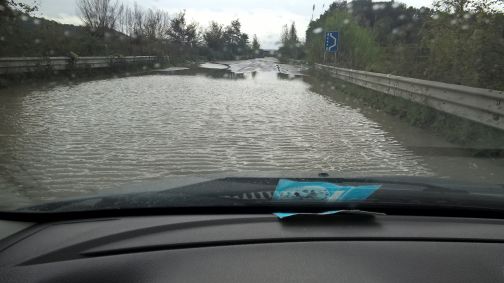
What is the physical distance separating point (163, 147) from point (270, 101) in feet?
25.7

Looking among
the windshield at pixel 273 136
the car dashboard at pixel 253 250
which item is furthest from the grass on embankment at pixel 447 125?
the car dashboard at pixel 253 250

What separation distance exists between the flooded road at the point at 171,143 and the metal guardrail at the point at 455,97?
2.75 ft

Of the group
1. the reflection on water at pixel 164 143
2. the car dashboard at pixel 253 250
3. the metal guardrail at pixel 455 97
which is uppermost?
the car dashboard at pixel 253 250

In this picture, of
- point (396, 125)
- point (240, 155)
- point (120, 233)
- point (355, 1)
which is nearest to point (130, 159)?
point (240, 155)

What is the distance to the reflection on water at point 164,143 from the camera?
211 inches

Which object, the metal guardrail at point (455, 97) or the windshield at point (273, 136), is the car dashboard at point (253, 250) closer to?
the windshield at point (273, 136)

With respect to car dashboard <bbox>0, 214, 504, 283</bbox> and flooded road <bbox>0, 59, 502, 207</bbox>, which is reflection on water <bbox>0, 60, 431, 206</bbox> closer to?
flooded road <bbox>0, 59, 502, 207</bbox>

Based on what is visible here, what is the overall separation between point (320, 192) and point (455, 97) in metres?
7.24

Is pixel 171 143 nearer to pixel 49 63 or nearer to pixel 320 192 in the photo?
pixel 320 192

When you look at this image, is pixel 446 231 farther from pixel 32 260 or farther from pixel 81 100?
pixel 81 100

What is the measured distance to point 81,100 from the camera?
40.5 ft

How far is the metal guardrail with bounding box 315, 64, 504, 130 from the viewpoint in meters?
7.53

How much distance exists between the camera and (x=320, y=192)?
9.02 feet

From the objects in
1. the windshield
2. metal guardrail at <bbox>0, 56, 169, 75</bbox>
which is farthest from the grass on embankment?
metal guardrail at <bbox>0, 56, 169, 75</bbox>
